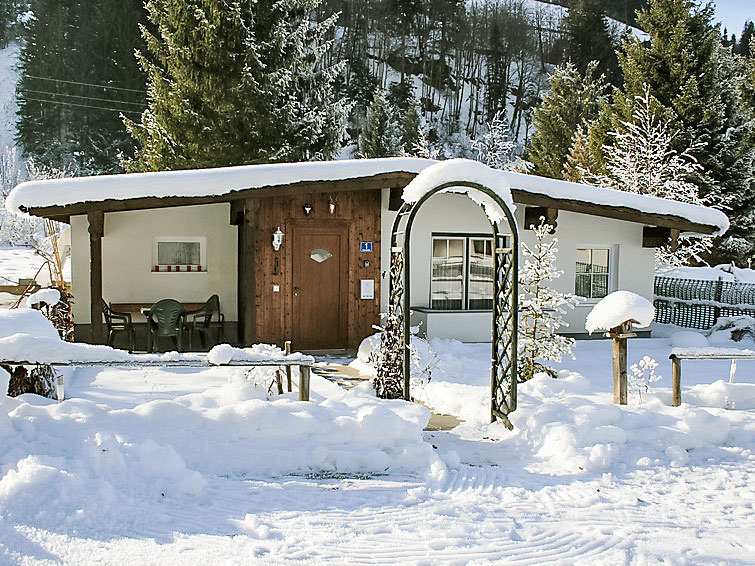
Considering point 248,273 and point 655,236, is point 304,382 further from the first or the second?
point 655,236

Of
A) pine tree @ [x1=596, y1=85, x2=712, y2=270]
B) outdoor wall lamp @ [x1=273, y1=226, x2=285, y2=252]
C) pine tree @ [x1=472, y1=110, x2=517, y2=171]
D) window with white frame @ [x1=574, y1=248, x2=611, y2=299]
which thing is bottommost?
window with white frame @ [x1=574, y1=248, x2=611, y2=299]

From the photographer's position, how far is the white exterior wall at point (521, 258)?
1064 centimetres

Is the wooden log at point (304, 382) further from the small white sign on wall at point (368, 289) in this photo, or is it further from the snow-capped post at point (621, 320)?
the small white sign on wall at point (368, 289)

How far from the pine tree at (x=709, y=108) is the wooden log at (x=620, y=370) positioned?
1591 centimetres

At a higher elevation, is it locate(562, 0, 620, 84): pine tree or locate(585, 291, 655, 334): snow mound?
locate(562, 0, 620, 84): pine tree

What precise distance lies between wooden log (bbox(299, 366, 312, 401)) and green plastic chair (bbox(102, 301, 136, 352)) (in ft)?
16.8

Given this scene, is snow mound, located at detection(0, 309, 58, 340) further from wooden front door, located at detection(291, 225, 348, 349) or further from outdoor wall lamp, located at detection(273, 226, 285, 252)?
wooden front door, located at detection(291, 225, 348, 349)

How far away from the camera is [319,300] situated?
34.2 feet

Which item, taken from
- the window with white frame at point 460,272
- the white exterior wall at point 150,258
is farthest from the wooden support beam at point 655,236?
the white exterior wall at point 150,258

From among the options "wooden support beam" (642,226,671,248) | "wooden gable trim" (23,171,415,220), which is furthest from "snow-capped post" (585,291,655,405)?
"wooden support beam" (642,226,671,248)

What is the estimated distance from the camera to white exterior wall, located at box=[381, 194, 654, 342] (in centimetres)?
1064

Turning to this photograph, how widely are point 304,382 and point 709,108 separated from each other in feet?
64.3

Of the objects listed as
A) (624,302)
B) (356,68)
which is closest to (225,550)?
(624,302)

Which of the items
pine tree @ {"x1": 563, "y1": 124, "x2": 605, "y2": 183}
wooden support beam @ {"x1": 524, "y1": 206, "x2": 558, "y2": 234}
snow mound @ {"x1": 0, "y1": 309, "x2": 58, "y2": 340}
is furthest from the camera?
pine tree @ {"x1": 563, "y1": 124, "x2": 605, "y2": 183}
